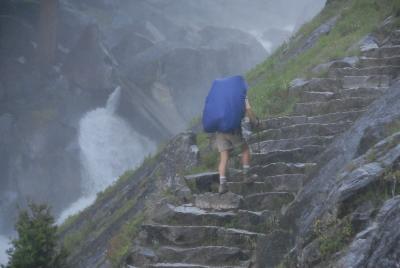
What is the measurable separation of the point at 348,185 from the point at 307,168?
2.93 meters

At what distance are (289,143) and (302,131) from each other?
1.30 ft

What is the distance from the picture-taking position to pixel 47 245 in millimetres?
11719

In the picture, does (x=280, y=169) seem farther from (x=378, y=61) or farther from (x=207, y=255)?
(x=378, y=61)

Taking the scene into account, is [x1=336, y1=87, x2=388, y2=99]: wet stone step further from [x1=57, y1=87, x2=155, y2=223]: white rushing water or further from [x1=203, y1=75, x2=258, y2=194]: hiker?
[x1=57, y1=87, x2=155, y2=223]: white rushing water

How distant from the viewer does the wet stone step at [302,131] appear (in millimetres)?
10781

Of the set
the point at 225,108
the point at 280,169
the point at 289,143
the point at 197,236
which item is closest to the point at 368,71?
the point at 289,143

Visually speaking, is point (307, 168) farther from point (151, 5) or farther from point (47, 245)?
point (151, 5)

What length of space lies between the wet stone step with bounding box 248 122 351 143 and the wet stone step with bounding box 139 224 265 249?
7.45 feet

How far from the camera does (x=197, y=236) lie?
29.7ft

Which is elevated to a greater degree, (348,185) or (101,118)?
(101,118)

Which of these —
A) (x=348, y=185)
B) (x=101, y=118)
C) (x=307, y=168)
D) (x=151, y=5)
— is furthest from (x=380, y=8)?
(x=151, y=5)

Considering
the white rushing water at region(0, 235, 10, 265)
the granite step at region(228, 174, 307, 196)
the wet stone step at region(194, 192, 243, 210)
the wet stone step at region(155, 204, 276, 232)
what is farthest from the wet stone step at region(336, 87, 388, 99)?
the white rushing water at region(0, 235, 10, 265)

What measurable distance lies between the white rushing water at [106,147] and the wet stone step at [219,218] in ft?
94.7

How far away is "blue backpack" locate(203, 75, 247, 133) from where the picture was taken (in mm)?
9461
